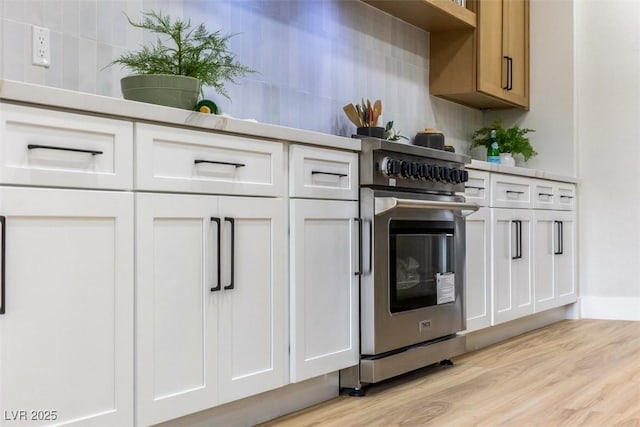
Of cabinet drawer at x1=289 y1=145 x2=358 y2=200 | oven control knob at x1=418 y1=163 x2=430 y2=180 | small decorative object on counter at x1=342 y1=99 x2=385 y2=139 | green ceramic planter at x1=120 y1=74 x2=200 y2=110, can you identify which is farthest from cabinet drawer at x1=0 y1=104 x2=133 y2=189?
small decorative object on counter at x1=342 y1=99 x2=385 y2=139

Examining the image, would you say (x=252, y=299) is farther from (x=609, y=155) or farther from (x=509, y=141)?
(x=609, y=155)

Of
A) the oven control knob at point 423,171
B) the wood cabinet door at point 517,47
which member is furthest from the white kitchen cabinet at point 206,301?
the wood cabinet door at point 517,47

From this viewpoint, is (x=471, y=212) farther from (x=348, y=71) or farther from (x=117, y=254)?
(x=117, y=254)

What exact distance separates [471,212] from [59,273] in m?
2.26

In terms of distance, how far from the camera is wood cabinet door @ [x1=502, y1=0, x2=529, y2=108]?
16.6 ft

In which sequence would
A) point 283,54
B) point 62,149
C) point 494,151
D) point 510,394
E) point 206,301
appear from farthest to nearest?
point 494,151
point 283,54
point 510,394
point 206,301
point 62,149

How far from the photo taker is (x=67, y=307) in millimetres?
1779

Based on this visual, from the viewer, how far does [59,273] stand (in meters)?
1.76

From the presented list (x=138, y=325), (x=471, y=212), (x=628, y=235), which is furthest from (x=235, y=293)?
(x=628, y=235)

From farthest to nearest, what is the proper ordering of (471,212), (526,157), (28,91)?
1. (526,157)
2. (471,212)
3. (28,91)

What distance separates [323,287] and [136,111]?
1.03 m

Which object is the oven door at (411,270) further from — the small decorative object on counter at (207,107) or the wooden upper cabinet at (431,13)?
the wooden upper cabinet at (431,13)

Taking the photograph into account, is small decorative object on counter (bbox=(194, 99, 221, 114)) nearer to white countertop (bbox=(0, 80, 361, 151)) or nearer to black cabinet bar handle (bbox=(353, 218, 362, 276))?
white countertop (bbox=(0, 80, 361, 151))

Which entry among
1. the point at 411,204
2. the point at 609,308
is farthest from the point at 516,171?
the point at 609,308
